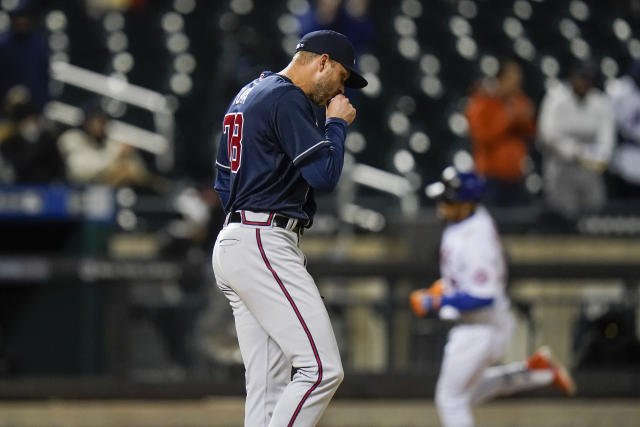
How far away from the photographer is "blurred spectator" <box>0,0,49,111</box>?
995 cm

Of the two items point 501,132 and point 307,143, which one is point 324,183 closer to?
point 307,143

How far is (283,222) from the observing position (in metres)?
4.73

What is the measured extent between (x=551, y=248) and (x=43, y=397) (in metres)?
4.47

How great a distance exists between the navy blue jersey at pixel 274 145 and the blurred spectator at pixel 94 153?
17.6 feet

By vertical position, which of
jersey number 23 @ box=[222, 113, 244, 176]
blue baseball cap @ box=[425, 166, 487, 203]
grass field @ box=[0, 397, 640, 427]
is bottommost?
grass field @ box=[0, 397, 640, 427]

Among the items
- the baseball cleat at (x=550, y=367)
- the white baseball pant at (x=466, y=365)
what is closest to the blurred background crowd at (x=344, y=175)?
the baseball cleat at (x=550, y=367)

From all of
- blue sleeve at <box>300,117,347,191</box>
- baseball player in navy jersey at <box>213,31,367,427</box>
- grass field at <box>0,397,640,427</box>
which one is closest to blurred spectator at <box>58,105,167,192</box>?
grass field at <box>0,397,640,427</box>

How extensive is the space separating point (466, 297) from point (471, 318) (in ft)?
1.07

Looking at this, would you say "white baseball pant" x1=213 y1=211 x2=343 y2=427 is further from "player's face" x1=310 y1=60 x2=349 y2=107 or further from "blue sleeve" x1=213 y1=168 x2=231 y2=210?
"player's face" x1=310 y1=60 x2=349 y2=107

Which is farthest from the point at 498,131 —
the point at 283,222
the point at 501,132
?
the point at 283,222

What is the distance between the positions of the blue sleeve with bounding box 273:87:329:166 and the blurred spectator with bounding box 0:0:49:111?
5876mm

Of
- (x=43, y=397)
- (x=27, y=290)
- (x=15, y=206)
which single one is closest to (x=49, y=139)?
(x=15, y=206)

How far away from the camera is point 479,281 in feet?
22.8

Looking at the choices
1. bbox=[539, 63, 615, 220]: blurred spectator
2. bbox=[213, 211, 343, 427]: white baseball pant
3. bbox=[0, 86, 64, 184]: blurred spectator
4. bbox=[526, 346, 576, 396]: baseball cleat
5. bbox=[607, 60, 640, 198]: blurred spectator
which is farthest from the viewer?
bbox=[607, 60, 640, 198]: blurred spectator
